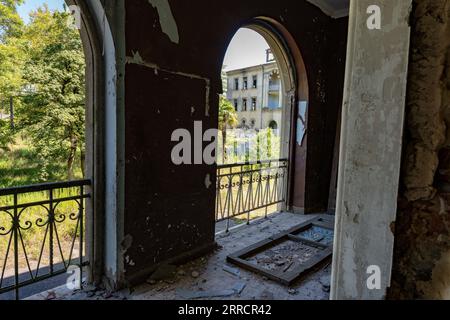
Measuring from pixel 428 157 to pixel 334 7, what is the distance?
183 inches

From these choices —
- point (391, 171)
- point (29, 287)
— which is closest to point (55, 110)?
point (29, 287)

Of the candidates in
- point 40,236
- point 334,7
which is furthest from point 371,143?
point 40,236

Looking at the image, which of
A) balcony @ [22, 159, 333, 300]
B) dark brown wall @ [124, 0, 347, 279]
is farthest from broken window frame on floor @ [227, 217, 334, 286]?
dark brown wall @ [124, 0, 347, 279]

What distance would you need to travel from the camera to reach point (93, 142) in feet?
6.86

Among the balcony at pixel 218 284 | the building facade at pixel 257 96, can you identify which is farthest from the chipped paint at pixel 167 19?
the building facade at pixel 257 96

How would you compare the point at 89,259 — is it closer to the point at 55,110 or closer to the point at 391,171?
the point at 391,171

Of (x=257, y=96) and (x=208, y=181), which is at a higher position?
(x=257, y=96)

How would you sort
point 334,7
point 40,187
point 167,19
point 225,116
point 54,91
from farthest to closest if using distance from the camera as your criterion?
point 225,116 → point 54,91 → point 334,7 → point 167,19 → point 40,187

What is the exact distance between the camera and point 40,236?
4535 mm

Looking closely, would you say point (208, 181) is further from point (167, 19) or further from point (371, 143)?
point (371, 143)

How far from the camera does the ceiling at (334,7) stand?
4.19m

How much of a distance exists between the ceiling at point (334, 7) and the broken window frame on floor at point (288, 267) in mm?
Result: 3325

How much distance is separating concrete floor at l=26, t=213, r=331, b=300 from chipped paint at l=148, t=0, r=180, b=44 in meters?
2.03
